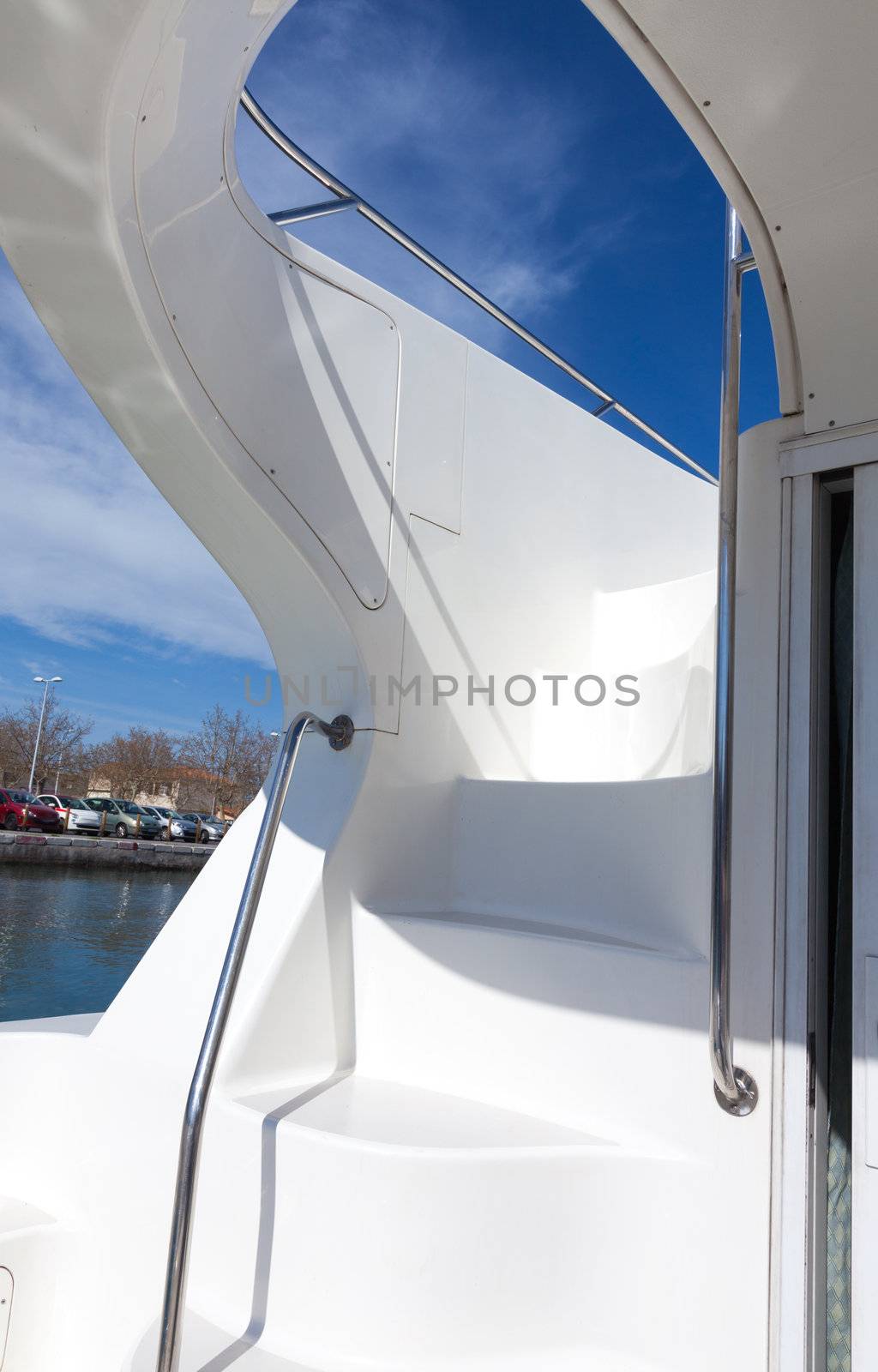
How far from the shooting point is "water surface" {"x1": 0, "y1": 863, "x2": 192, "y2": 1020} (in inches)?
115

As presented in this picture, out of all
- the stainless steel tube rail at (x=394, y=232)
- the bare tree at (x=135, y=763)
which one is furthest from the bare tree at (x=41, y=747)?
the stainless steel tube rail at (x=394, y=232)

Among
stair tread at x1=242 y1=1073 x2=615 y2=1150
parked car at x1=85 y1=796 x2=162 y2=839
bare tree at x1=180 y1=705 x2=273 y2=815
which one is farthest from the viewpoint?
bare tree at x1=180 y1=705 x2=273 y2=815

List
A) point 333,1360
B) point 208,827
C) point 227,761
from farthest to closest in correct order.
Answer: point 227,761
point 208,827
point 333,1360

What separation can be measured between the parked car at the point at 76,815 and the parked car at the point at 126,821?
0.27 metres

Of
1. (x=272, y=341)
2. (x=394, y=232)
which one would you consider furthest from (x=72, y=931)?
(x=394, y=232)

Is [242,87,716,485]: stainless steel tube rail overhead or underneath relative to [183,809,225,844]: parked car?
overhead

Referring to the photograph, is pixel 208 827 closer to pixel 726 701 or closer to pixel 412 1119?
pixel 412 1119

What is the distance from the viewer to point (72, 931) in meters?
6.35

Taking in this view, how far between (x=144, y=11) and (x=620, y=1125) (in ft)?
5.97

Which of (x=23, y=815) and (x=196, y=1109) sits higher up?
(x=196, y=1109)

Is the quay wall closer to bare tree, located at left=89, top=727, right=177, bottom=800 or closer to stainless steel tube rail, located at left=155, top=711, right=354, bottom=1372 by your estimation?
bare tree, located at left=89, top=727, right=177, bottom=800

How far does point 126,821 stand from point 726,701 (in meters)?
20.0

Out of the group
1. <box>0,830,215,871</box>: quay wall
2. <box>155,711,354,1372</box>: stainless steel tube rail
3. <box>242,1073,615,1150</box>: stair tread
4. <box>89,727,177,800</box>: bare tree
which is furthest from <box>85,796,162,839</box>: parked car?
<box>155,711,354,1372</box>: stainless steel tube rail

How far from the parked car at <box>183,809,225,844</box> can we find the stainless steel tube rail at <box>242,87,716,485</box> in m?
18.6
